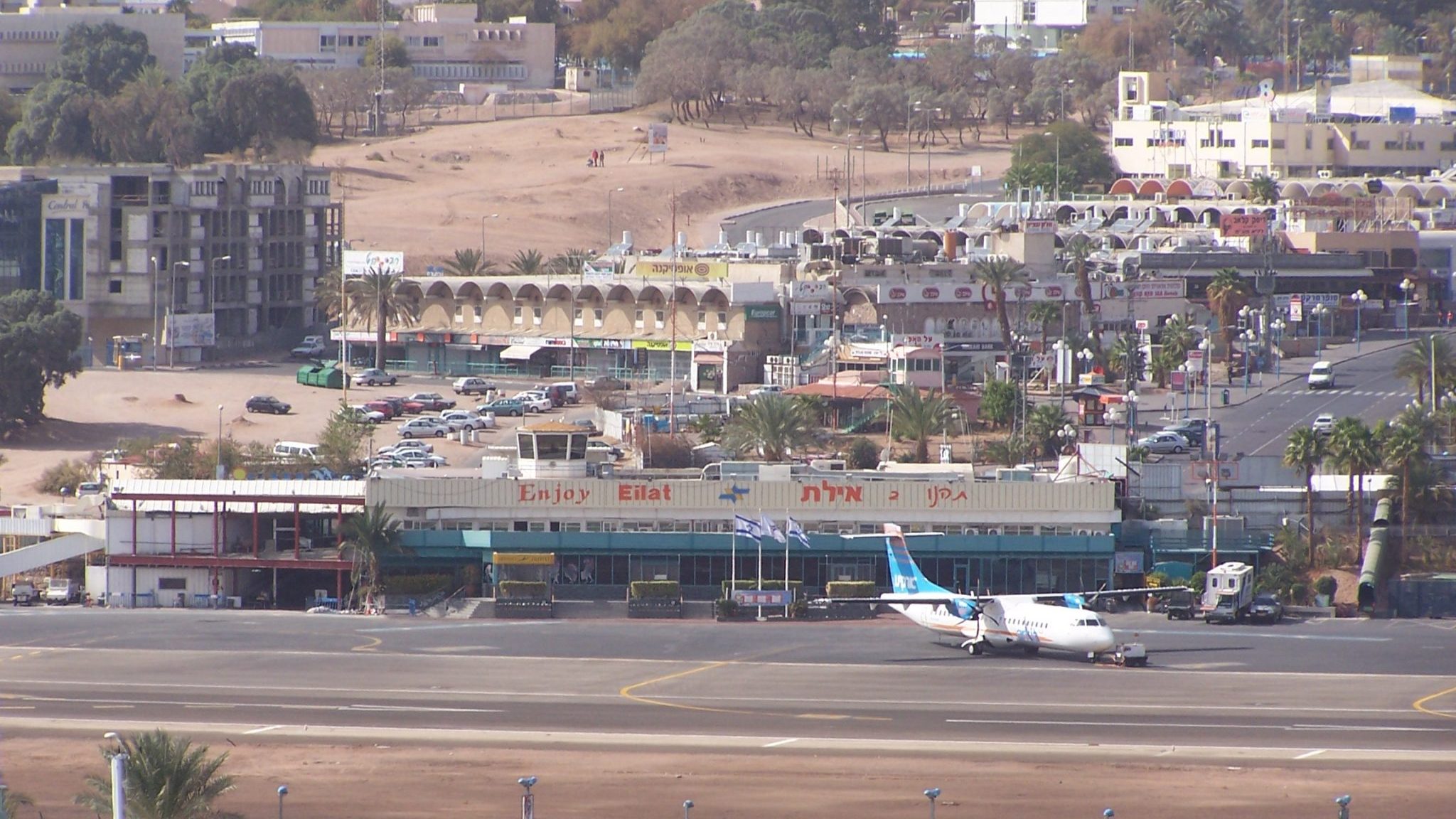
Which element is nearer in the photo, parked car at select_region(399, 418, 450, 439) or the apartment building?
parked car at select_region(399, 418, 450, 439)

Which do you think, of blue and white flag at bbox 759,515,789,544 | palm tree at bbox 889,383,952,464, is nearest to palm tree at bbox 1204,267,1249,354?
palm tree at bbox 889,383,952,464

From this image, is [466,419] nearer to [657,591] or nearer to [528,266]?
[528,266]

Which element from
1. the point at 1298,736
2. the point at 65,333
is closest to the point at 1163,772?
the point at 1298,736

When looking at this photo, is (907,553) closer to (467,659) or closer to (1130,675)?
(1130,675)

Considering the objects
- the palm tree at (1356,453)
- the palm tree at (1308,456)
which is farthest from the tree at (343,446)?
the palm tree at (1356,453)

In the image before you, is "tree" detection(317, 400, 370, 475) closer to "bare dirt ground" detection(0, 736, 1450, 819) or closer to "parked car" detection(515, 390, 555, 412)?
"parked car" detection(515, 390, 555, 412)

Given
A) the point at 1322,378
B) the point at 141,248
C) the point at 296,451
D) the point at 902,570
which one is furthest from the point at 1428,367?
the point at 141,248
